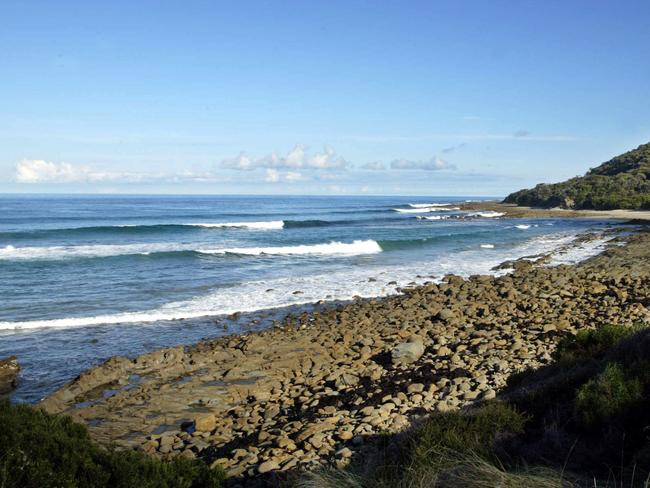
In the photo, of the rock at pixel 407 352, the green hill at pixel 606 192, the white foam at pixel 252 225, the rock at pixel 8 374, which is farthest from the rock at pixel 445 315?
the green hill at pixel 606 192

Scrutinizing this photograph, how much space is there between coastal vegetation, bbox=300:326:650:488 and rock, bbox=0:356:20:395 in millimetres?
7313

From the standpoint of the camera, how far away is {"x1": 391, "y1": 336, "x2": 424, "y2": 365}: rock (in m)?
9.92

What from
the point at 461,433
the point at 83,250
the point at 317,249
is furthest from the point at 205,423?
the point at 83,250

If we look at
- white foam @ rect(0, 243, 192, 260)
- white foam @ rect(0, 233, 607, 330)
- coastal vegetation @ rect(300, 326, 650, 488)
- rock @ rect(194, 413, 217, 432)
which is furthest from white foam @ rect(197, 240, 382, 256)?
coastal vegetation @ rect(300, 326, 650, 488)

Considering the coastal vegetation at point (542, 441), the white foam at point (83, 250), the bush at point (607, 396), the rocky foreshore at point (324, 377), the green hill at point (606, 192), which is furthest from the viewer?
the green hill at point (606, 192)

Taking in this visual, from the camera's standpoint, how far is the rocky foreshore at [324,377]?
22.6ft

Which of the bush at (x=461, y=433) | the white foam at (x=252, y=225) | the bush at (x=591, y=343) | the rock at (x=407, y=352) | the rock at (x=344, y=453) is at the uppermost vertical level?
the white foam at (x=252, y=225)

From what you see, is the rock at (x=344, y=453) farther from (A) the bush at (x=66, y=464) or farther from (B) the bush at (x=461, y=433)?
(A) the bush at (x=66, y=464)

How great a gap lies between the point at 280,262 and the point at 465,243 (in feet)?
45.5

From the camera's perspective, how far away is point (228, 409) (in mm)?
8281

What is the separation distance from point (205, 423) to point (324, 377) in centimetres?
256

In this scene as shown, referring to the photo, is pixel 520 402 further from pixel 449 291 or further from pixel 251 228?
pixel 251 228

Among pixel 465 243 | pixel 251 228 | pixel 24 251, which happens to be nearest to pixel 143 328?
pixel 24 251

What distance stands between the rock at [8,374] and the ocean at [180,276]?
189mm
